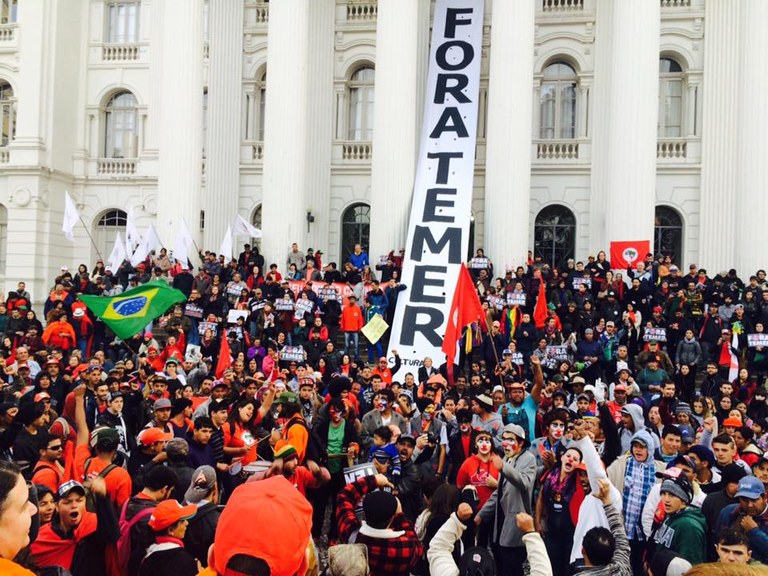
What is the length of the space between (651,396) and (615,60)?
14906 mm

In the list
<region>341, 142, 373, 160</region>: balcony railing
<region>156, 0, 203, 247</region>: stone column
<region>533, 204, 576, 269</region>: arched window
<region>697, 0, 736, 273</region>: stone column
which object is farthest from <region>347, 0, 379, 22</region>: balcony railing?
<region>697, 0, 736, 273</region>: stone column

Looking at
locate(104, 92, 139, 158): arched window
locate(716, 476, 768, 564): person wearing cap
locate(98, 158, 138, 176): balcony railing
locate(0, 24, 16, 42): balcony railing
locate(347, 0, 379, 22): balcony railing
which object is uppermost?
locate(347, 0, 379, 22): balcony railing

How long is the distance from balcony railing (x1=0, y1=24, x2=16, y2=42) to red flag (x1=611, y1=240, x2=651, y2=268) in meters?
24.1

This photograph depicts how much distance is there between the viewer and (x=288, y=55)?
26312 mm

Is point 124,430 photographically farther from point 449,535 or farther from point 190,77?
point 190,77

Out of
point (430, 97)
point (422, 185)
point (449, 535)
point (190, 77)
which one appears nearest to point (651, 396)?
point (449, 535)

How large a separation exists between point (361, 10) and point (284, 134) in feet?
23.7

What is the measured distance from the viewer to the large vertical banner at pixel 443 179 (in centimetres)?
2095

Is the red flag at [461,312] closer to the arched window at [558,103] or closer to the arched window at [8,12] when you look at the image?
the arched window at [558,103]

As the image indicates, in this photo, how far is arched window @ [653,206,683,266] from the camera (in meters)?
28.3

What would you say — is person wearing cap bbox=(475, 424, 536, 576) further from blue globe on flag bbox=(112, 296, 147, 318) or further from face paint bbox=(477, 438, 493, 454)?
blue globe on flag bbox=(112, 296, 147, 318)

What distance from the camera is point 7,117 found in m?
33.6

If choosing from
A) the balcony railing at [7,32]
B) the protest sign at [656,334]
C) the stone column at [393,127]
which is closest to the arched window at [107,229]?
the balcony railing at [7,32]

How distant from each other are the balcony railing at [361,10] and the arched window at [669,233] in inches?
470
